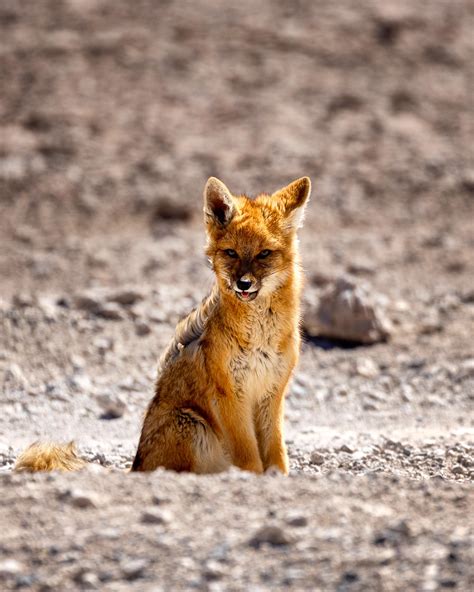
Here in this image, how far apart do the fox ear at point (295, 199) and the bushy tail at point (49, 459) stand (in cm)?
251

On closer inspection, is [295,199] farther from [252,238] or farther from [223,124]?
[223,124]

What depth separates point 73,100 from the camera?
2319 centimetres

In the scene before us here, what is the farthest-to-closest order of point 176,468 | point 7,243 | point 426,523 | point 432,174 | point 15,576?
point 432,174
point 7,243
point 176,468
point 426,523
point 15,576

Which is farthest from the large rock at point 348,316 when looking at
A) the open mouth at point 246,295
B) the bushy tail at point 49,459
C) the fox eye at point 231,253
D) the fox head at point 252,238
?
the bushy tail at point 49,459

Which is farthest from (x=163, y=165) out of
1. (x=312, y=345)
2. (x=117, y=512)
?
(x=117, y=512)

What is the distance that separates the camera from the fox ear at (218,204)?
29.6 ft

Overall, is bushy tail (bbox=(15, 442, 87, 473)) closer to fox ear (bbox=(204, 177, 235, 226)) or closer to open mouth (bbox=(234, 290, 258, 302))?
open mouth (bbox=(234, 290, 258, 302))

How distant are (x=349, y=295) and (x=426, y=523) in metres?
7.75

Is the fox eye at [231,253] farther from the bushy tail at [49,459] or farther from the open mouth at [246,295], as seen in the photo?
the bushy tail at [49,459]

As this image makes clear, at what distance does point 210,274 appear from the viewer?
1686 centimetres

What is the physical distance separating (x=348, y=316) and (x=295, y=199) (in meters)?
5.46

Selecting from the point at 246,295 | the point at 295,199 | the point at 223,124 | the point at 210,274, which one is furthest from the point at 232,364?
the point at 223,124

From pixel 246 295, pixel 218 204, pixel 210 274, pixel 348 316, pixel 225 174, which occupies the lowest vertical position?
pixel 210 274

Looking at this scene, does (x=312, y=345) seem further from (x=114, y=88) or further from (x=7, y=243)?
(x=114, y=88)
